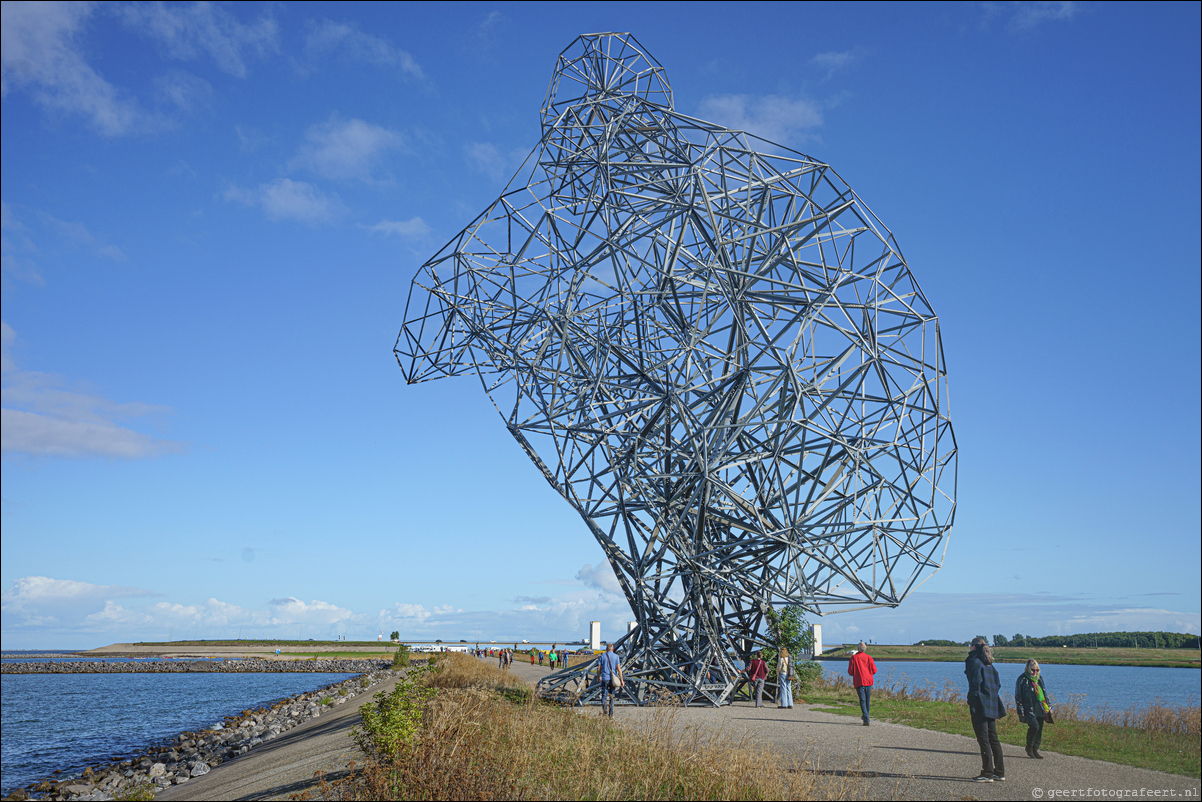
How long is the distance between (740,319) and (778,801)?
1184 centimetres

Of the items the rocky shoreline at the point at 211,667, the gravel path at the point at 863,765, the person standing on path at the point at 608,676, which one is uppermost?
the person standing on path at the point at 608,676

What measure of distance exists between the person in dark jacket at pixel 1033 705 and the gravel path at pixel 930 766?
259 mm

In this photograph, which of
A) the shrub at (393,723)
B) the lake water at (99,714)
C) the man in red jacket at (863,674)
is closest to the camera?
the shrub at (393,723)

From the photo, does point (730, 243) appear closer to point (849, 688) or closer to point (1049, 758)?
point (1049, 758)

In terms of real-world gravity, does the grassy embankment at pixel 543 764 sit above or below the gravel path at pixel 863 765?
above

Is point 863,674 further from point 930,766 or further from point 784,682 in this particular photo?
point 930,766

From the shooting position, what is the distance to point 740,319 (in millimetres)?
18734

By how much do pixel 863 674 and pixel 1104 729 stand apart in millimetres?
4554

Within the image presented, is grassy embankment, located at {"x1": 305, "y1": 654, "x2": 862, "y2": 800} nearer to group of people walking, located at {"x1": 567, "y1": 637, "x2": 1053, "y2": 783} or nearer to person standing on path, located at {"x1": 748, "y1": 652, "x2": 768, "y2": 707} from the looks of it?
group of people walking, located at {"x1": 567, "y1": 637, "x2": 1053, "y2": 783}

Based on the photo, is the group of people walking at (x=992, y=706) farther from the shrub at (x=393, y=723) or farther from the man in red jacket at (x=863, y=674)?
the shrub at (x=393, y=723)

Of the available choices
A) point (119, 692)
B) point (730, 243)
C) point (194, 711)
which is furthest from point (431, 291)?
point (119, 692)

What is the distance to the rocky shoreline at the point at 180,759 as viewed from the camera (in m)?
21.3

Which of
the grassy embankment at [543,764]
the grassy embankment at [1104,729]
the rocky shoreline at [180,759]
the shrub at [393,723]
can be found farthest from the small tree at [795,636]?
the rocky shoreline at [180,759]

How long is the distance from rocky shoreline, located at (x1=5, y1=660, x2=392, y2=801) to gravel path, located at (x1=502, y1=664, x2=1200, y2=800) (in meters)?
12.1
